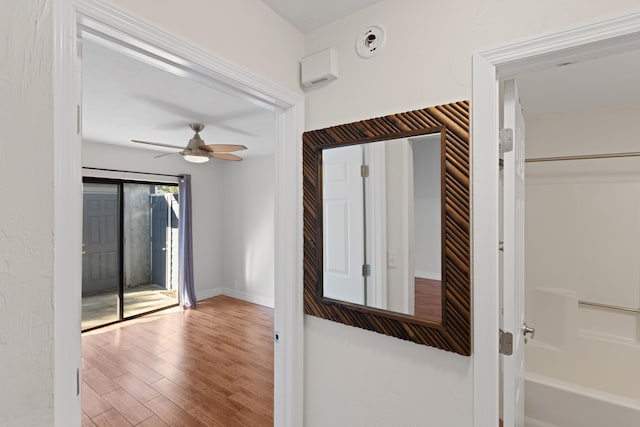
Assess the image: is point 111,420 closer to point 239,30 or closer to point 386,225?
point 386,225

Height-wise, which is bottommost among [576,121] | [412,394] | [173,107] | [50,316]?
[412,394]

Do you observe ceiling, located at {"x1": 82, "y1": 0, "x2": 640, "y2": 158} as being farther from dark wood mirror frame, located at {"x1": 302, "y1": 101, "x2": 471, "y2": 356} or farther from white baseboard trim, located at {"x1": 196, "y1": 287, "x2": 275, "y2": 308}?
white baseboard trim, located at {"x1": 196, "y1": 287, "x2": 275, "y2": 308}

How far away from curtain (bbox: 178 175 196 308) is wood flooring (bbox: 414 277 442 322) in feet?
14.3

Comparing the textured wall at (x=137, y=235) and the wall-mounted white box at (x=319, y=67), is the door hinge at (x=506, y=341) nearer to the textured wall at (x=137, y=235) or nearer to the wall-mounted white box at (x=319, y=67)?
the wall-mounted white box at (x=319, y=67)

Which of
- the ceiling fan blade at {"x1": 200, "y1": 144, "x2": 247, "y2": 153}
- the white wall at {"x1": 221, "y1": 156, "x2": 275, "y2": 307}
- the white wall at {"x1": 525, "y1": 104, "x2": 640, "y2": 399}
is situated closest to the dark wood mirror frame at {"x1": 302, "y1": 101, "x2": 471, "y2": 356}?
the ceiling fan blade at {"x1": 200, "y1": 144, "x2": 247, "y2": 153}

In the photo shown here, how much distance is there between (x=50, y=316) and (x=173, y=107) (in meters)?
2.34

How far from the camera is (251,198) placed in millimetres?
5199

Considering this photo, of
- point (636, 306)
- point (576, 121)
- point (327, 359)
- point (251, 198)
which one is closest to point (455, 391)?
point (327, 359)

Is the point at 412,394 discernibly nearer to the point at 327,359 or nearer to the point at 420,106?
the point at 327,359

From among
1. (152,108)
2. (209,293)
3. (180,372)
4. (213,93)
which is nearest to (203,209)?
(209,293)

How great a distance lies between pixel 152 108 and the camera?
266 cm

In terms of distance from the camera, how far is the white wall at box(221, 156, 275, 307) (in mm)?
4992

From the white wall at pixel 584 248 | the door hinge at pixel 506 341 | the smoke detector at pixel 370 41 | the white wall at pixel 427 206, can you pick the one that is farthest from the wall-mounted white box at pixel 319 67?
the white wall at pixel 584 248

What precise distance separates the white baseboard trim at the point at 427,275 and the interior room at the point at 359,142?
37 mm
